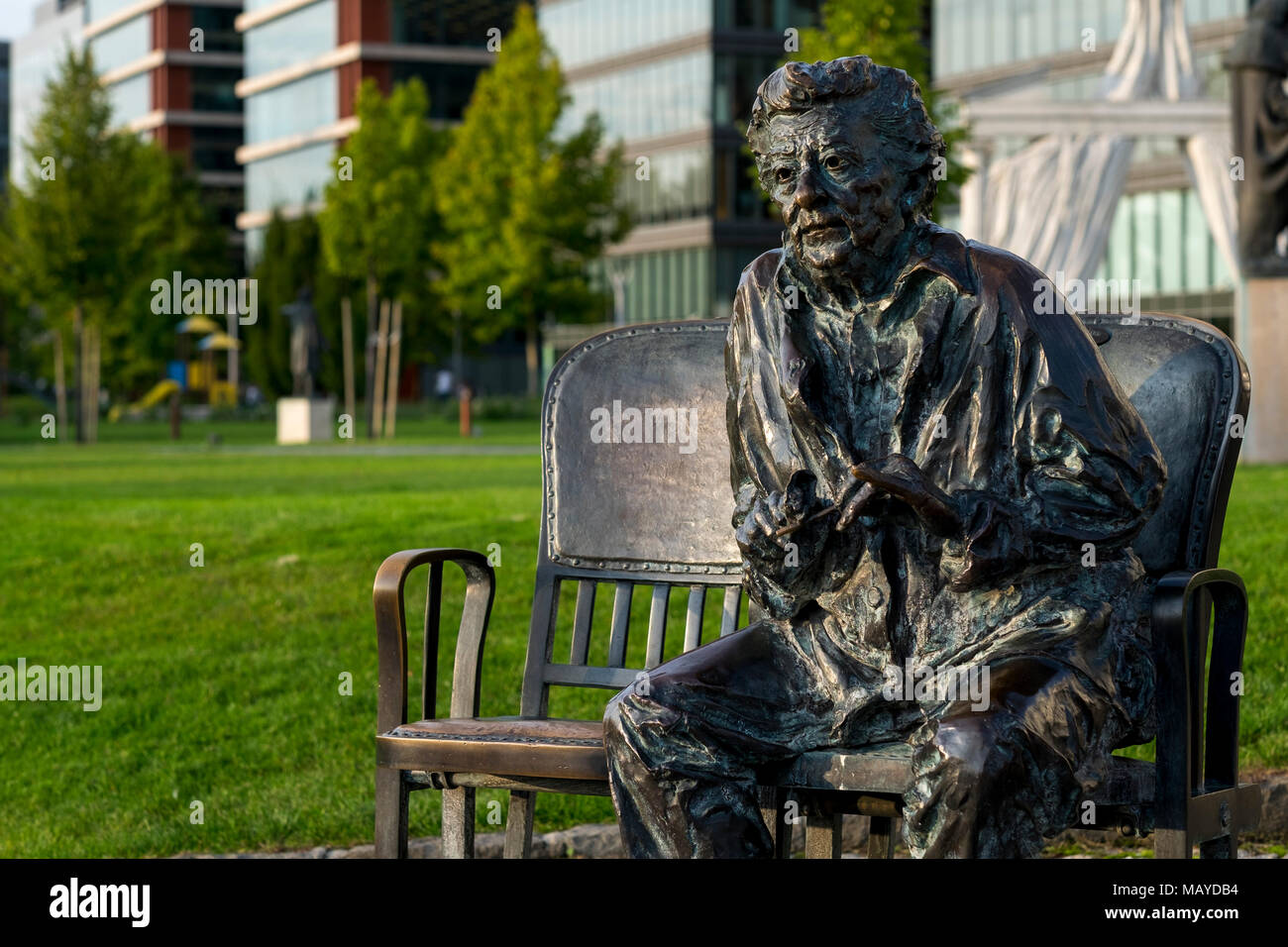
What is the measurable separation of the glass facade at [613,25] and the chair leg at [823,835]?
5293 cm

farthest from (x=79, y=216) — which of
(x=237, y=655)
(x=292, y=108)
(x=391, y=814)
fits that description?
(x=292, y=108)

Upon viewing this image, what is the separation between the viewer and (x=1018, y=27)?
49.8 metres

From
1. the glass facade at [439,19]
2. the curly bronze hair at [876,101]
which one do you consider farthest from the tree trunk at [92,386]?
the glass facade at [439,19]

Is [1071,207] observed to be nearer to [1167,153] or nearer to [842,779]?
[842,779]

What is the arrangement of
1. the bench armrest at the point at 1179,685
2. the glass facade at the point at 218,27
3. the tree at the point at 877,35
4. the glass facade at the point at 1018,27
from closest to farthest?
1. the bench armrest at the point at 1179,685
2. the tree at the point at 877,35
3. the glass facade at the point at 1018,27
4. the glass facade at the point at 218,27

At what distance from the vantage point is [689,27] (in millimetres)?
55688

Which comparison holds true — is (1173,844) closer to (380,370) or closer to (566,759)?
(566,759)

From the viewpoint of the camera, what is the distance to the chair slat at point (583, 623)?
4.46 m

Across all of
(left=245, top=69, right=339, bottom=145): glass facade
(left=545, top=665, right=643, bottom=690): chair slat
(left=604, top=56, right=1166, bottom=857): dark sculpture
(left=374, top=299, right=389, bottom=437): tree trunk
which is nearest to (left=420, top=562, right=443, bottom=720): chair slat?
(left=545, top=665, right=643, bottom=690): chair slat

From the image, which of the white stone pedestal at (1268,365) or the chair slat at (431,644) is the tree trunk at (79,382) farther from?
the chair slat at (431,644)

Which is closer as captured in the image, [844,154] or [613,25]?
[844,154]

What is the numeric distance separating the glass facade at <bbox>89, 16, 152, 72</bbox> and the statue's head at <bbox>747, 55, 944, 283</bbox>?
83216mm

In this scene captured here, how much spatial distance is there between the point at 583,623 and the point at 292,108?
70431 mm

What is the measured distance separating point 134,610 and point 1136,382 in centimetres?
574
